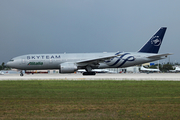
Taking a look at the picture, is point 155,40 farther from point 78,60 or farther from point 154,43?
point 78,60

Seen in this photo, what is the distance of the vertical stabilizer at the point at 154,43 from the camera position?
35.4m

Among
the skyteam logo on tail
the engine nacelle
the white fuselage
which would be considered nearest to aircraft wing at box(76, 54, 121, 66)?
the white fuselage

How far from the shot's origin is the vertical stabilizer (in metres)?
35.4

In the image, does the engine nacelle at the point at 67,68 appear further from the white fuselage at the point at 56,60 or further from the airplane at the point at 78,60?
the white fuselage at the point at 56,60

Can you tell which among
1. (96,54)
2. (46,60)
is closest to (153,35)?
(96,54)

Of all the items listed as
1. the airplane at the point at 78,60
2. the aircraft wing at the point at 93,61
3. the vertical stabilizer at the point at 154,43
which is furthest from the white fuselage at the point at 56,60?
the vertical stabilizer at the point at 154,43

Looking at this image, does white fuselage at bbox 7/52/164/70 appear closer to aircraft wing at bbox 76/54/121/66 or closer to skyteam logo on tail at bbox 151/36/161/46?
aircraft wing at bbox 76/54/121/66

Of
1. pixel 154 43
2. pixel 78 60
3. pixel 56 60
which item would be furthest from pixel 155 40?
pixel 56 60

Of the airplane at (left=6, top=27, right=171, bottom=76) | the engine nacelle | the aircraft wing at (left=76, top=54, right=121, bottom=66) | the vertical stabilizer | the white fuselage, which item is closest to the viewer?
the engine nacelle

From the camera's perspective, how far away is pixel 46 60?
105 feet

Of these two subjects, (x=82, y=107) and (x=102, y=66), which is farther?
(x=102, y=66)

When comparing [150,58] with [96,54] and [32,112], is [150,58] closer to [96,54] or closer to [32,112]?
[96,54]

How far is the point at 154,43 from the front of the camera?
35.4 metres

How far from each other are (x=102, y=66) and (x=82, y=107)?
24830 mm
